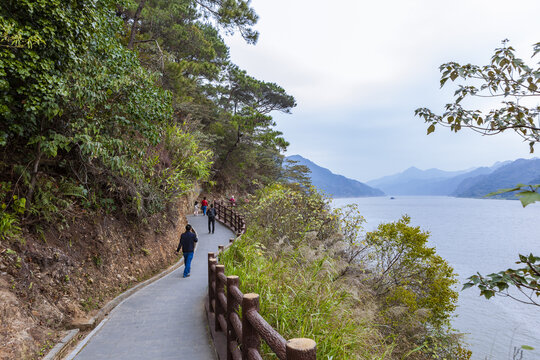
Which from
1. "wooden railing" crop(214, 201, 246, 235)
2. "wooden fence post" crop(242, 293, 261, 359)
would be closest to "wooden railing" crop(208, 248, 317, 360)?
"wooden fence post" crop(242, 293, 261, 359)

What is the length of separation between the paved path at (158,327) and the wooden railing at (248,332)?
632 millimetres

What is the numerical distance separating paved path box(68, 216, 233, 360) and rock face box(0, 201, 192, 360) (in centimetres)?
53

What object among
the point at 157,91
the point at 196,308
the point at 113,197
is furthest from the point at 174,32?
the point at 196,308

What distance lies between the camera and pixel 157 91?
24.2 feet

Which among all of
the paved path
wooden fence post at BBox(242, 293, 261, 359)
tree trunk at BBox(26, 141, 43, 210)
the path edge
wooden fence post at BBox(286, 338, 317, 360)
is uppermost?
tree trunk at BBox(26, 141, 43, 210)

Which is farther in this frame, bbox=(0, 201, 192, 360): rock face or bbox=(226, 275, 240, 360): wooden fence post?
bbox=(0, 201, 192, 360): rock face

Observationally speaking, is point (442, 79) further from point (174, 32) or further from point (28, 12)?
point (174, 32)

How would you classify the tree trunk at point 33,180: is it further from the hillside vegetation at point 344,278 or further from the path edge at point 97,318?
the hillside vegetation at point 344,278

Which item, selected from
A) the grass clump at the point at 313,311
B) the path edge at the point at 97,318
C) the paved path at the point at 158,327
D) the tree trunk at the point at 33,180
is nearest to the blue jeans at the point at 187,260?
the paved path at the point at 158,327

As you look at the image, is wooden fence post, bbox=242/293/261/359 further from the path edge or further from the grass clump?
the path edge

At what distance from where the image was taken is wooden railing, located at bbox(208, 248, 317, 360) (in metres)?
2.04

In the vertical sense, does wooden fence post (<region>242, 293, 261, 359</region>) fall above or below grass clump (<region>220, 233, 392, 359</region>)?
above

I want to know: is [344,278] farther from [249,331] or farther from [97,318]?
[97,318]

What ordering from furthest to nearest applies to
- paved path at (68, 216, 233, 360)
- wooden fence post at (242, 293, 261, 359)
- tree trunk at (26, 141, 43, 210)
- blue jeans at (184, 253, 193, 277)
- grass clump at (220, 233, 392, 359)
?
1. blue jeans at (184, 253, 193, 277)
2. tree trunk at (26, 141, 43, 210)
3. paved path at (68, 216, 233, 360)
4. grass clump at (220, 233, 392, 359)
5. wooden fence post at (242, 293, 261, 359)
